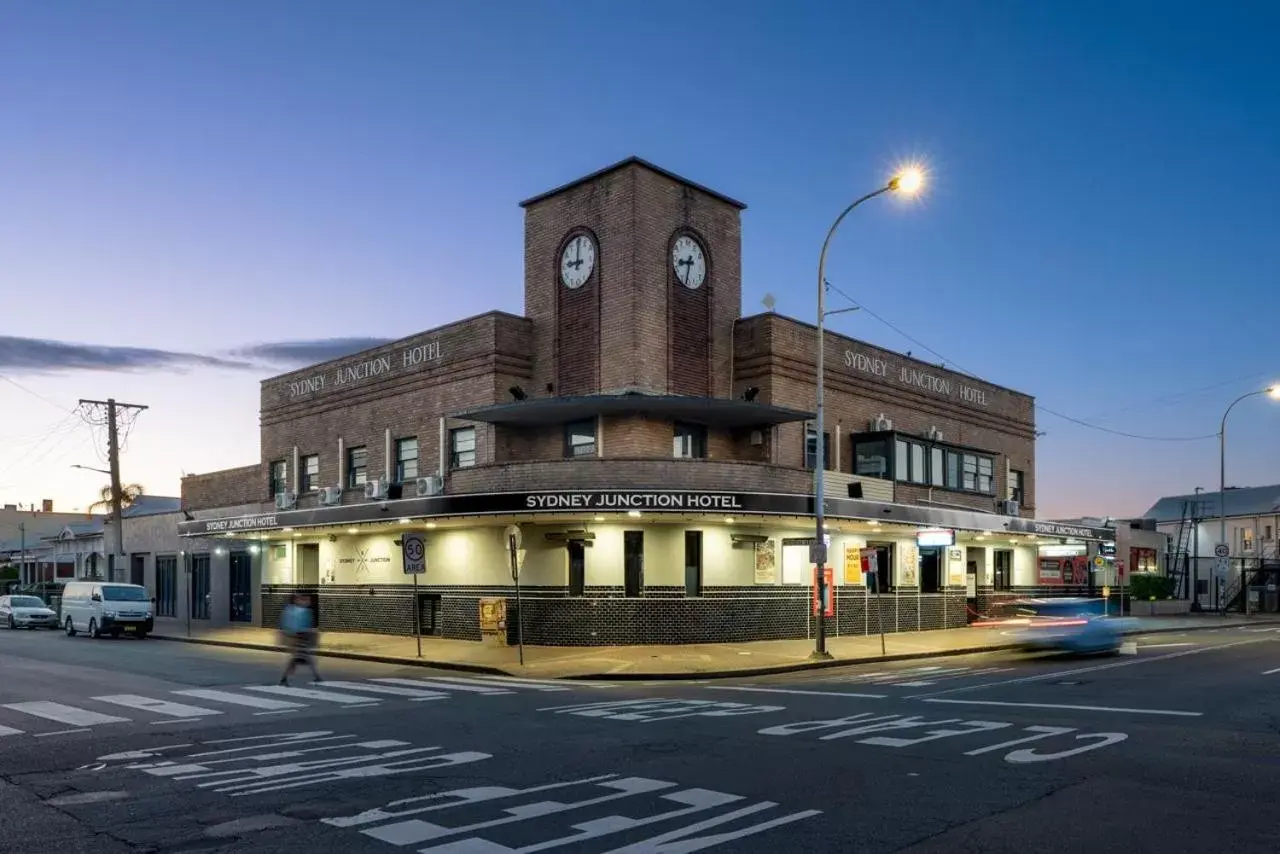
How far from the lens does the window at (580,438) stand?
30.0m

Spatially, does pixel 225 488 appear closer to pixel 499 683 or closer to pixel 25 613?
pixel 25 613

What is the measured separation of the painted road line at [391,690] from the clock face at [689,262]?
1586 cm

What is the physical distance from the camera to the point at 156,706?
1612cm

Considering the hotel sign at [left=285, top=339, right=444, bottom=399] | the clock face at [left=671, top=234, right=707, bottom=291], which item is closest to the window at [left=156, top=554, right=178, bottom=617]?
the hotel sign at [left=285, top=339, right=444, bottom=399]

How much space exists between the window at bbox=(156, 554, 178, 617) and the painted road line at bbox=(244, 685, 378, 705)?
30.2m

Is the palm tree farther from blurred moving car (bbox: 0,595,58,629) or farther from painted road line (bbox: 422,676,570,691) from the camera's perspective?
painted road line (bbox: 422,676,570,691)

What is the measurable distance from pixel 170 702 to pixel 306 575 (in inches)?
815

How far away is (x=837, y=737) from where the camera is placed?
40.6 feet

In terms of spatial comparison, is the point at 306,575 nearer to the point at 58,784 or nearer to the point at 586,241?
the point at 586,241

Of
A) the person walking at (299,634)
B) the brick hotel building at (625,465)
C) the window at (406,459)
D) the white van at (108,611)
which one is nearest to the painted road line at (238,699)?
the person walking at (299,634)

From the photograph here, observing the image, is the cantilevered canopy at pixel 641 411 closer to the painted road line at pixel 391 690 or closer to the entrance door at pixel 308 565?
the entrance door at pixel 308 565

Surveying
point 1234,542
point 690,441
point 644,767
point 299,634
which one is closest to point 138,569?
point 690,441

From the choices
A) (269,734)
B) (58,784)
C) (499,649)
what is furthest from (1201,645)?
(58,784)

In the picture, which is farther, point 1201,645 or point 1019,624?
point 1201,645
